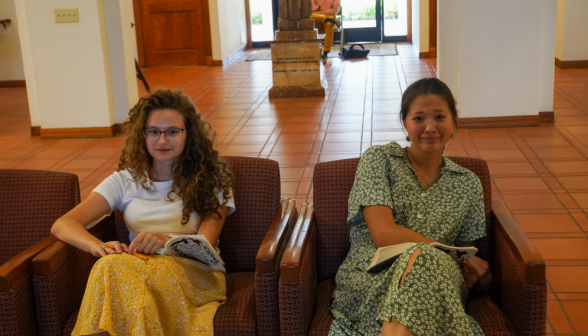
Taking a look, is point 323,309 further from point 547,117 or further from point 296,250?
point 547,117

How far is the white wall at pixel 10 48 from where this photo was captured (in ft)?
31.3

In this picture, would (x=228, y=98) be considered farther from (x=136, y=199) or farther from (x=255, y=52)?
(x=136, y=199)

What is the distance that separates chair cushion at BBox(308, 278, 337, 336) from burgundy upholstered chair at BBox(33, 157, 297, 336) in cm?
13

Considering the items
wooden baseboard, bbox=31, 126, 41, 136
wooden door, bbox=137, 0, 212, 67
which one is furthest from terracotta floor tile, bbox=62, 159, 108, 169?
wooden door, bbox=137, 0, 212, 67

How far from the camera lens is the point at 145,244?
214cm

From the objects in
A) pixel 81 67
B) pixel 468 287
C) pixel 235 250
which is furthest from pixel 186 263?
pixel 81 67

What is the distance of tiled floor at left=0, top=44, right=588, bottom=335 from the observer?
3.45 m

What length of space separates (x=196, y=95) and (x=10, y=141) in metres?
2.49

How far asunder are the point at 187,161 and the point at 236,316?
634mm

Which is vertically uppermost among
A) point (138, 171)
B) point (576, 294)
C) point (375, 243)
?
point (138, 171)

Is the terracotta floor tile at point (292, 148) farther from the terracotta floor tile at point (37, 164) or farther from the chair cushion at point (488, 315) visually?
the chair cushion at point (488, 315)

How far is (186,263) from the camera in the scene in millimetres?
2221

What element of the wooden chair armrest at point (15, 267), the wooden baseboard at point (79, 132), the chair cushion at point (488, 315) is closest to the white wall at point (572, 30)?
the wooden baseboard at point (79, 132)

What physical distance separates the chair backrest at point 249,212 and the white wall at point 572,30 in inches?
289
